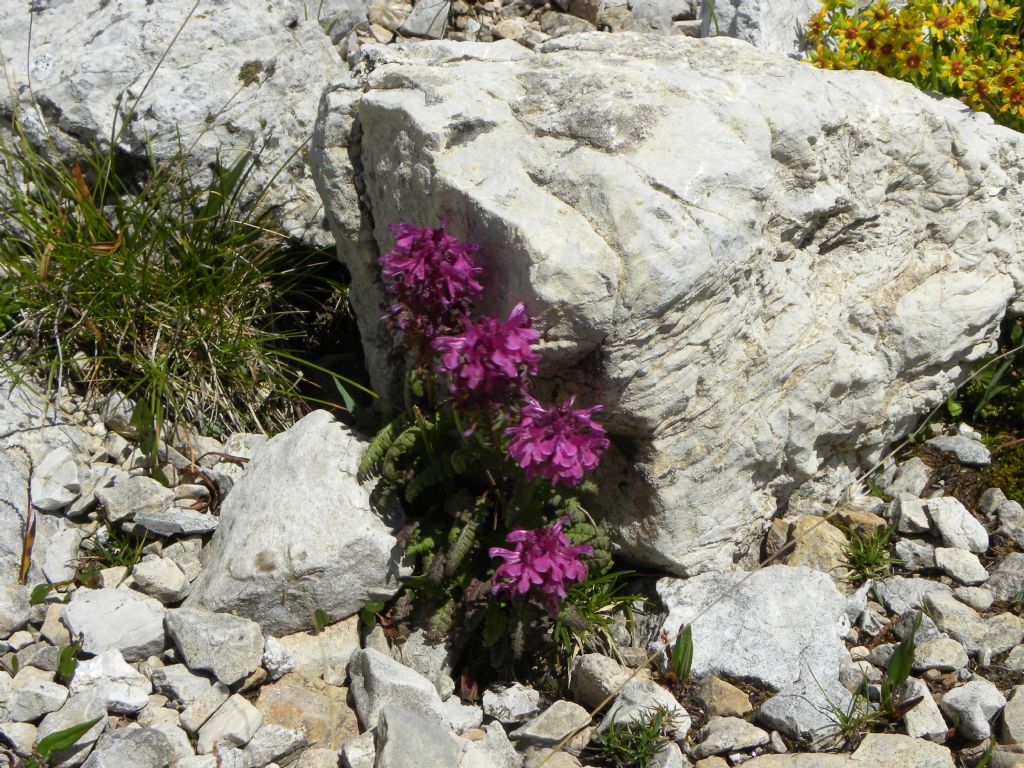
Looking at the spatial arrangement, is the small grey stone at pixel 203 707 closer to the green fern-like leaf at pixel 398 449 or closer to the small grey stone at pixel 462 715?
the small grey stone at pixel 462 715

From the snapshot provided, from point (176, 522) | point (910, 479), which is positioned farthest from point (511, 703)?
point (910, 479)

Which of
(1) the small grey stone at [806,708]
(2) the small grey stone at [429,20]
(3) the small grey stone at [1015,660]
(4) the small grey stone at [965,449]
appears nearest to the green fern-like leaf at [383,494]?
(1) the small grey stone at [806,708]

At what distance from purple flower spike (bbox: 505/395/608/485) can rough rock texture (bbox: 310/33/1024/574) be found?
300 mm

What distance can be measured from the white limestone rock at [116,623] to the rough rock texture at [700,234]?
1447 mm

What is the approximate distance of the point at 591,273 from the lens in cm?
340

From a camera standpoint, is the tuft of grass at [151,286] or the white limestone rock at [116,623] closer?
the white limestone rock at [116,623]

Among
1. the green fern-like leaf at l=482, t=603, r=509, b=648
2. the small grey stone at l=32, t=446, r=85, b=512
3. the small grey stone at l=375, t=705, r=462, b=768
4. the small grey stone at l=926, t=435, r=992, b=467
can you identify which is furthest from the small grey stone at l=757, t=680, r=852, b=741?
the small grey stone at l=32, t=446, r=85, b=512

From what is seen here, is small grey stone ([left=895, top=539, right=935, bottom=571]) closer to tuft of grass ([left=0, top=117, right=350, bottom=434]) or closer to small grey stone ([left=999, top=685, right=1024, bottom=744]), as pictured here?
small grey stone ([left=999, top=685, right=1024, bottom=744])

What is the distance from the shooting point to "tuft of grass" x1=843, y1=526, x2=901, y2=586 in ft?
14.3

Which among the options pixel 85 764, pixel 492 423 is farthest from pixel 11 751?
pixel 492 423

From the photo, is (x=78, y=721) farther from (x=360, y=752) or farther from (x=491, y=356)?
(x=491, y=356)

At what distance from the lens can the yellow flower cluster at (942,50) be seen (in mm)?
5012

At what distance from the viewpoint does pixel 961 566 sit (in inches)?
170

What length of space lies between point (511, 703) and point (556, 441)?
46.9 inches
